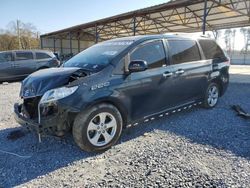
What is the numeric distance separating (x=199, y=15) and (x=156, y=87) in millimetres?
15231

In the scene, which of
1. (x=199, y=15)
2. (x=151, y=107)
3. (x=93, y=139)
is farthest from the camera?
(x=199, y=15)

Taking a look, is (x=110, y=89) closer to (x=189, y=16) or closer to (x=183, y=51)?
(x=183, y=51)

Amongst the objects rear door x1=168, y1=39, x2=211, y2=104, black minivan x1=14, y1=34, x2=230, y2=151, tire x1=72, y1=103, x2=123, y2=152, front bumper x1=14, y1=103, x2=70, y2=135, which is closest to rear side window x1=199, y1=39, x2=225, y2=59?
rear door x1=168, y1=39, x2=211, y2=104

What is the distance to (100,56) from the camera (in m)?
4.38

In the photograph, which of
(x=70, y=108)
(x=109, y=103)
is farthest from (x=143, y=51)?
(x=70, y=108)

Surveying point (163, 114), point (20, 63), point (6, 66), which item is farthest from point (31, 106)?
point (20, 63)

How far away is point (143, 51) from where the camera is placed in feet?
14.5

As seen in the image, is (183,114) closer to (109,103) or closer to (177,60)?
(177,60)

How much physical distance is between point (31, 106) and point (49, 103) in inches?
20.6

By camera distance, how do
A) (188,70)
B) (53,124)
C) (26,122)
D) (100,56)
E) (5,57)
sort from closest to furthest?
1. (53,124)
2. (26,122)
3. (100,56)
4. (188,70)
5. (5,57)

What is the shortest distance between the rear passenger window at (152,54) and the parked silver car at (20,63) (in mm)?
10116

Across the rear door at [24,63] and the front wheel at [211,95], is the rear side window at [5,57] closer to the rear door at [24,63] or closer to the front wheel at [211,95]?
the rear door at [24,63]

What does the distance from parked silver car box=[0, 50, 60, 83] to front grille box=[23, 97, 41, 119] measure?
9732 mm

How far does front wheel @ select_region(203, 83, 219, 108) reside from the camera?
5.88 meters
